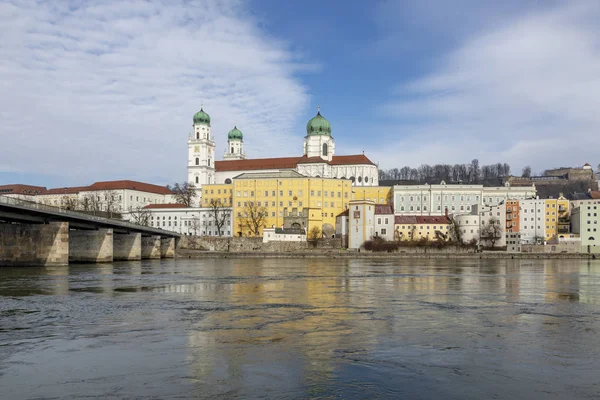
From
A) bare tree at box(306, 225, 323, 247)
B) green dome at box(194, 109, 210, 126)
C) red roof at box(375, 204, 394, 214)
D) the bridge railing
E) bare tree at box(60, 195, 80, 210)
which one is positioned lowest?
bare tree at box(306, 225, 323, 247)

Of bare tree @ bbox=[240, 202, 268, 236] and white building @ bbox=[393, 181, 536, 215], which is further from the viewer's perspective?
white building @ bbox=[393, 181, 536, 215]

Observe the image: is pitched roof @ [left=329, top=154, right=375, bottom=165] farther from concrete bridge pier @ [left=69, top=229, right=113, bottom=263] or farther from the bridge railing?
concrete bridge pier @ [left=69, top=229, right=113, bottom=263]

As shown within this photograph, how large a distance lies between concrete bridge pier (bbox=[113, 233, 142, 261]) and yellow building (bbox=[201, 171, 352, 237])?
31146 millimetres

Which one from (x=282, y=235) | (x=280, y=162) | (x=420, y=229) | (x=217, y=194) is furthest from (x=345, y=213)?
(x=280, y=162)

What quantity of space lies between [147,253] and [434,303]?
61.2 m

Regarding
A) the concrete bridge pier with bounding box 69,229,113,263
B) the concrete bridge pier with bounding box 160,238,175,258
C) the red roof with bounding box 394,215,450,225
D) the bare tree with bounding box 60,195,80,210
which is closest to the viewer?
the concrete bridge pier with bounding box 69,229,113,263

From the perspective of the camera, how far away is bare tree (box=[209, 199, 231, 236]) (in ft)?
339

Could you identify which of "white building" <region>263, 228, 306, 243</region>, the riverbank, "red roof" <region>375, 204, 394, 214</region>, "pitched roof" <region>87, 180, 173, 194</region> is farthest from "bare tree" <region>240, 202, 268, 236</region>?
"pitched roof" <region>87, 180, 173, 194</region>

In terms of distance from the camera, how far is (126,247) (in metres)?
70.2

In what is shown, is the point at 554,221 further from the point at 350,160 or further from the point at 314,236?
the point at 350,160

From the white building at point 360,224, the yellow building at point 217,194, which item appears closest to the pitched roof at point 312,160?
the yellow building at point 217,194

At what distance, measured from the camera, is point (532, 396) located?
9852 millimetres

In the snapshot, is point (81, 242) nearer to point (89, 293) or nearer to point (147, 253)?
point (147, 253)

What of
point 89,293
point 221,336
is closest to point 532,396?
point 221,336
